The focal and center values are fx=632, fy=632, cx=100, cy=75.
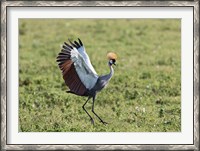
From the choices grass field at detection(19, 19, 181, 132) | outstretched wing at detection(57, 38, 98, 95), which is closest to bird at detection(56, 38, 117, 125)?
outstretched wing at detection(57, 38, 98, 95)

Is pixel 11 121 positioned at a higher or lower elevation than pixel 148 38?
lower

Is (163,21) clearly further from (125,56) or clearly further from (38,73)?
(38,73)

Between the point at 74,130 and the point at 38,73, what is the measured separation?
3.95 metres

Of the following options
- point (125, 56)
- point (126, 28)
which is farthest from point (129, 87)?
point (126, 28)

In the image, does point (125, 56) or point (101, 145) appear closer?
point (101, 145)

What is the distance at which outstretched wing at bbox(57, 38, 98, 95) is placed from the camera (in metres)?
8.79

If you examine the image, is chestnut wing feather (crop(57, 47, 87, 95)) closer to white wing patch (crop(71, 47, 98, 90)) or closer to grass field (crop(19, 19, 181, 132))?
white wing patch (crop(71, 47, 98, 90))

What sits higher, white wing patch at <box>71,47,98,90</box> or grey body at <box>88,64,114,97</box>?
white wing patch at <box>71,47,98,90</box>

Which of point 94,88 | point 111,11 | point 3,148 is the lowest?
point 3,148

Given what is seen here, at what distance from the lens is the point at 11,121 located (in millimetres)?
8977

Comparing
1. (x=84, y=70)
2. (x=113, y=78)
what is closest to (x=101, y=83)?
(x=84, y=70)

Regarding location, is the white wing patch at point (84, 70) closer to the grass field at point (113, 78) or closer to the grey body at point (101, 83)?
the grey body at point (101, 83)

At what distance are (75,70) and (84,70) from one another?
0.13m

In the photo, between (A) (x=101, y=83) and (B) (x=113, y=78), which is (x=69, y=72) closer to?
(A) (x=101, y=83)
